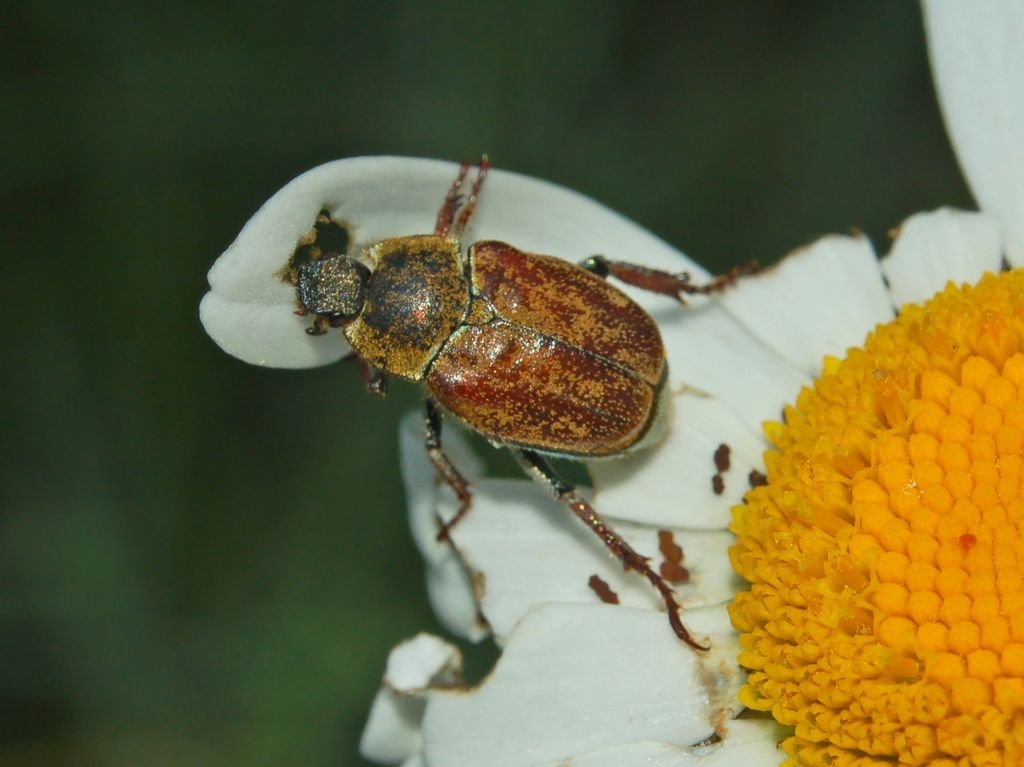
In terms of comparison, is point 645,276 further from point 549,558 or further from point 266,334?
point 266,334

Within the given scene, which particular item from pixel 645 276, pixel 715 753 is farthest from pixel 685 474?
pixel 715 753

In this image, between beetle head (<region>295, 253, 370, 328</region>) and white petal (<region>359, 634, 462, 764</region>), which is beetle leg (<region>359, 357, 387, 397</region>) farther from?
white petal (<region>359, 634, 462, 764</region>)

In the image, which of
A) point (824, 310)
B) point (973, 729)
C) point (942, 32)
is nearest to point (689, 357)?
point (824, 310)

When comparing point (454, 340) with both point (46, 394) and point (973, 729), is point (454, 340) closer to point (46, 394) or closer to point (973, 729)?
point (973, 729)

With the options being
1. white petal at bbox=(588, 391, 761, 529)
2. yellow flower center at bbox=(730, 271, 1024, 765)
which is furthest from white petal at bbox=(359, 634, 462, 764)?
yellow flower center at bbox=(730, 271, 1024, 765)

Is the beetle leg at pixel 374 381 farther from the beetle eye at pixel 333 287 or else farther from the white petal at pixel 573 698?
the white petal at pixel 573 698

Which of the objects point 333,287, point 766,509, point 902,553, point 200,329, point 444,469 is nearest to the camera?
point 902,553
